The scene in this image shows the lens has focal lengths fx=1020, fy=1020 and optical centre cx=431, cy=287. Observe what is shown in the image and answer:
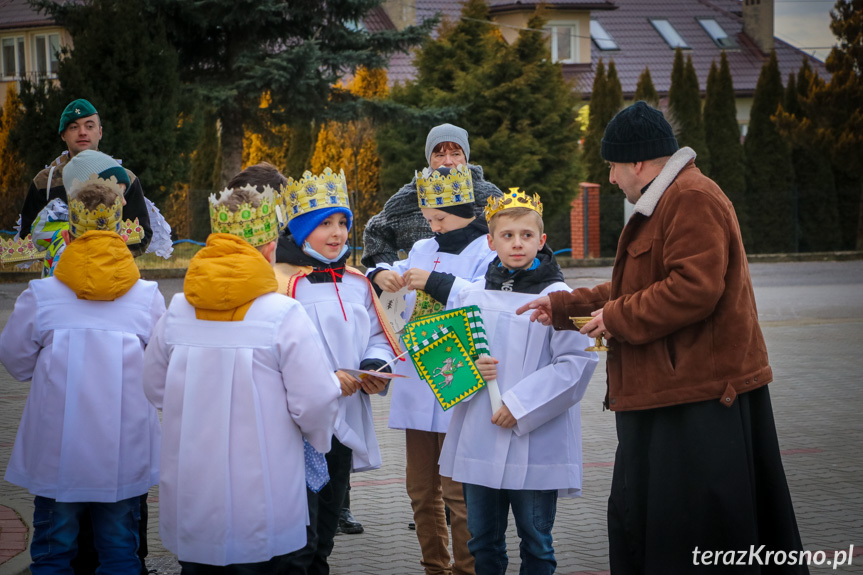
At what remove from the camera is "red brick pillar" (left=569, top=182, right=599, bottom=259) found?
28.5 m

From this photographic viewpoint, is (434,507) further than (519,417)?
Yes

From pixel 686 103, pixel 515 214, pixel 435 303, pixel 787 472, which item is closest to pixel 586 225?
pixel 686 103

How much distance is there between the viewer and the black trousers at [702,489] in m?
3.53

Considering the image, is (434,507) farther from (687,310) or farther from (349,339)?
(687,310)

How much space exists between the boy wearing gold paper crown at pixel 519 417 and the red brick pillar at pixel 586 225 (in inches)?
959

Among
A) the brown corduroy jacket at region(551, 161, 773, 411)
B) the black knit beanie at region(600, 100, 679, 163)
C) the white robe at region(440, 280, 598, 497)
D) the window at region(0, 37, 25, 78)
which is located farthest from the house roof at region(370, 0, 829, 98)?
the brown corduroy jacket at region(551, 161, 773, 411)

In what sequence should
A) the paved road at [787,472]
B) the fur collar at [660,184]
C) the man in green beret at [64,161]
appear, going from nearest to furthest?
the fur collar at [660,184]
the paved road at [787,472]
the man in green beret at [64,161]

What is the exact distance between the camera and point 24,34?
1261 inches

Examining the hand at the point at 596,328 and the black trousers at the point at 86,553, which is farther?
the black trousers at the point at 86,553

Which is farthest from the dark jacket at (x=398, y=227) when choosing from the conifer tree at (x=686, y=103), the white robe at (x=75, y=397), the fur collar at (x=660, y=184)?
the conifer tree at (x=686, y=103)

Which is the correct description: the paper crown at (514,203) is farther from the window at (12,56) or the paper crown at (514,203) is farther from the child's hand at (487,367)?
the window at (12,56)

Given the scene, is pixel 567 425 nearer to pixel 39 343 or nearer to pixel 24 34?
pixel 39 343

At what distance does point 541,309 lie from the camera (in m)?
4.10

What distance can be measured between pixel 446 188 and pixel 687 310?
71.9 inches
